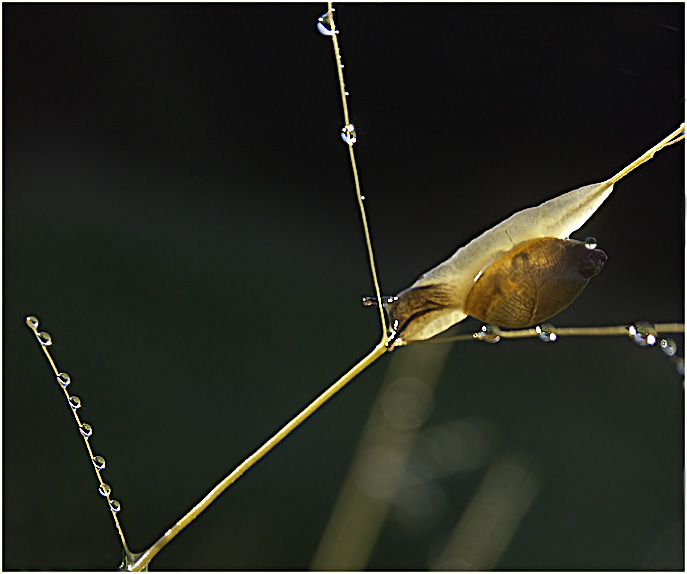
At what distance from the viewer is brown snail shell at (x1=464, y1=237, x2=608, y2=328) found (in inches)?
8.2

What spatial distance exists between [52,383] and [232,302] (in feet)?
0.71

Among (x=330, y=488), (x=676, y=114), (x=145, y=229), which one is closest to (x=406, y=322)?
(x=676, y=114)

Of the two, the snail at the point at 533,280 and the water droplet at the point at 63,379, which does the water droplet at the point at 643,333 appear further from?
the water droplet at the point at 63,379

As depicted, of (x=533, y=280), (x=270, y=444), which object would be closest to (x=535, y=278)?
(x=533, y=280)

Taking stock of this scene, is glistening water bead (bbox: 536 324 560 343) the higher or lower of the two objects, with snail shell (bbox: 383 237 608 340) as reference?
lower

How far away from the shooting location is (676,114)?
448 mm

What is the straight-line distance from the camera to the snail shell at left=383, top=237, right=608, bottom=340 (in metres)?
0.21

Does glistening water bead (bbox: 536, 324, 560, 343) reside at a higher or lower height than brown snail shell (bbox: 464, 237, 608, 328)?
lower

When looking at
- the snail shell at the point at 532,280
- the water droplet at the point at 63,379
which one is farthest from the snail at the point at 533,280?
the water droplet at the point at 63,379

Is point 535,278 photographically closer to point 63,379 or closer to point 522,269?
point 522,269

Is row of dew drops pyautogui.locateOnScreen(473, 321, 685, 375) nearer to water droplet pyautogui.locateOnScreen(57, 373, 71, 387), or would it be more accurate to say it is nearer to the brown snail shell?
the brown snail shell

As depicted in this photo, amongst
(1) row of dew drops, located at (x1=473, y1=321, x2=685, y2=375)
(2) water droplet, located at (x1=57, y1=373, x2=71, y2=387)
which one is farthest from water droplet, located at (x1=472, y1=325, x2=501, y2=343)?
(2) water droplet, located at (x1=57, y1=373, x2=71, y2=387)

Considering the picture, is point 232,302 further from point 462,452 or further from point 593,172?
point 593,172

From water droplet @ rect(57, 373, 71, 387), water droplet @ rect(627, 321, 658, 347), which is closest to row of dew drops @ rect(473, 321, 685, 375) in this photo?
water droplet @ rect(627, 321, 658, 347)
